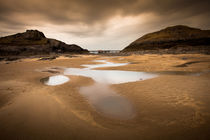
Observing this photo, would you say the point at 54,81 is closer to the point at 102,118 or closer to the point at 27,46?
the point at 102,118

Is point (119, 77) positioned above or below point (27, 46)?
below

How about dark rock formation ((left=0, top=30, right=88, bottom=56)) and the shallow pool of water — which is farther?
dark rock formation ((left=0, top=30, right=88, bottom=56))

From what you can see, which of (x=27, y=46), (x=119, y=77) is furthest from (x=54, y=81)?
(x=27, y=46)

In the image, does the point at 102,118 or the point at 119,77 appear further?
the point at 119,77

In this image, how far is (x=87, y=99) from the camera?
3.80 meters

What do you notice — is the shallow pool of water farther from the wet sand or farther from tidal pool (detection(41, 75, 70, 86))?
the wet sand

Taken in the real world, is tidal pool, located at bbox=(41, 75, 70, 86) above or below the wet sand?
above

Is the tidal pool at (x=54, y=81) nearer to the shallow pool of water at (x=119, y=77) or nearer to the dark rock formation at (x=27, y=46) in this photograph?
the shallow pool of water at (x=119, y=77)

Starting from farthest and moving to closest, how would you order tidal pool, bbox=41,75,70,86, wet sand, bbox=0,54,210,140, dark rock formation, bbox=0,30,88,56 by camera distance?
1. dark rock formation, bbox=0,30,88,56
2. tidal pool, bbox=41,75,70,86
3. wet sand, bbox=0,54,210,140

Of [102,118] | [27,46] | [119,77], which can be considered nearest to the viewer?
[102,118]

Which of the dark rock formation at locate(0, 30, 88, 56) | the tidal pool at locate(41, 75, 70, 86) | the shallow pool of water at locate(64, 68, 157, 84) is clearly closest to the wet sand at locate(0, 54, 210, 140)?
the tidal pool at locate(41, 75, 70, 86)

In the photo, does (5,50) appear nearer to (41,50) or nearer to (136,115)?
(41,50)

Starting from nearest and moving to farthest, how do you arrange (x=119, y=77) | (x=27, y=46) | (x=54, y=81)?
(x=54, y=81) → (x=119, y=77) → (x=27, y=46)

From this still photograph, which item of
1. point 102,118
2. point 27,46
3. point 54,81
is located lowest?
point 102,118
